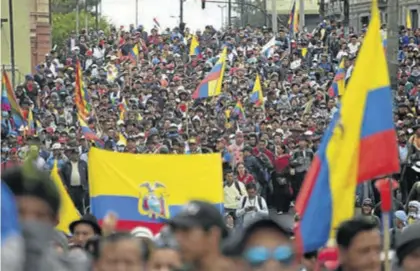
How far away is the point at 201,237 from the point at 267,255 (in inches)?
15.3

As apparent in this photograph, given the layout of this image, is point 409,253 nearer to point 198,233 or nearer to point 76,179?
point 198,233

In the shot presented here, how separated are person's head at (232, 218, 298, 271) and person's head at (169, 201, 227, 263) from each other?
99 mm

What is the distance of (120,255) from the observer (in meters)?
6.34

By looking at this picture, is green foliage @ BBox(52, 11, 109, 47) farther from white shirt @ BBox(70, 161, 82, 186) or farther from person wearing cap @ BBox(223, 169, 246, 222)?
person wearing cap @ BBox(223, 169, 246, 222)

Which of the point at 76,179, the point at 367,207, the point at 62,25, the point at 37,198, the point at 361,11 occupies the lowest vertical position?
the point at 367,207

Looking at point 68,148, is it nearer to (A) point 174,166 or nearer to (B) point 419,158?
(B) point 419,158

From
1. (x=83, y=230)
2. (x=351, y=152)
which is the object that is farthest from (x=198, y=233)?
(x=83, y=230)

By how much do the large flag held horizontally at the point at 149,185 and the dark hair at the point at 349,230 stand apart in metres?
3.87

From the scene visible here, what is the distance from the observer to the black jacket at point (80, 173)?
18875 millimetres

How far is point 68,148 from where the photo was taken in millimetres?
19750

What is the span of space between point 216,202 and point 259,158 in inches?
345

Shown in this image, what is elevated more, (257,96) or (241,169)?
(257,96)

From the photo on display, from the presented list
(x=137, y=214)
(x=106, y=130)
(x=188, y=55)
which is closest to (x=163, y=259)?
(x=137, y=214)

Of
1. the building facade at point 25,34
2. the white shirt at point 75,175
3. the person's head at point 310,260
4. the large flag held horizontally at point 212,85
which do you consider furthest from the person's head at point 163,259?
the building facade at point 25,34
